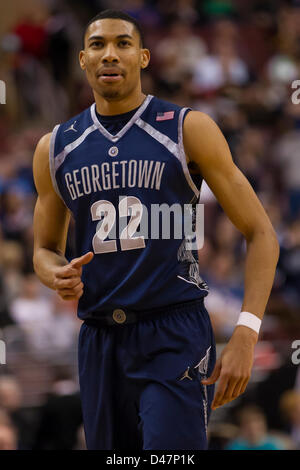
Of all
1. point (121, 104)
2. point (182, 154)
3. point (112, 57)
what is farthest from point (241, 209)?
point (112, 57)

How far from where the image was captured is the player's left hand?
349 centimetres

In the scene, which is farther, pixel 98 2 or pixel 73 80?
pixel 98 2

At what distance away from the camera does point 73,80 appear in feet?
39.0

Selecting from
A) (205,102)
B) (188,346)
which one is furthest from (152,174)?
(205,102)

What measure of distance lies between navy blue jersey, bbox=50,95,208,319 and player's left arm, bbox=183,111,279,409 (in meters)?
0.07

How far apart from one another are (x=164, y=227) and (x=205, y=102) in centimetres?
774

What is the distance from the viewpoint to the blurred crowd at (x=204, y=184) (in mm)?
7293

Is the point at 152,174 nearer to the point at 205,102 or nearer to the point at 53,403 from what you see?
the point at 53,403

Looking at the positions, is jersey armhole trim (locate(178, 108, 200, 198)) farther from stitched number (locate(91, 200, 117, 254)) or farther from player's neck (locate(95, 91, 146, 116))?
stitched number (locate(91, 200, 117, 254))

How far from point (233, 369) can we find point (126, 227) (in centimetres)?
77

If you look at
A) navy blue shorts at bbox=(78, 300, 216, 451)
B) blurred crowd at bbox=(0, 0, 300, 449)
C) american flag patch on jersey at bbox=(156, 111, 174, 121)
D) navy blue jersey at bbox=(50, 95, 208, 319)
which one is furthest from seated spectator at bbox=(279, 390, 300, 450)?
american flag patch on jersey at bbox=(156, 111, 174, 121)

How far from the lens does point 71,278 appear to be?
3590mm

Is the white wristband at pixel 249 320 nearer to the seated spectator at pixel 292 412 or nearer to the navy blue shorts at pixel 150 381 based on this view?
the navy blue shorts at pixel 150 381

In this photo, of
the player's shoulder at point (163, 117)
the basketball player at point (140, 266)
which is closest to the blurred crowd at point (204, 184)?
the basketball player at point (140, 266)
